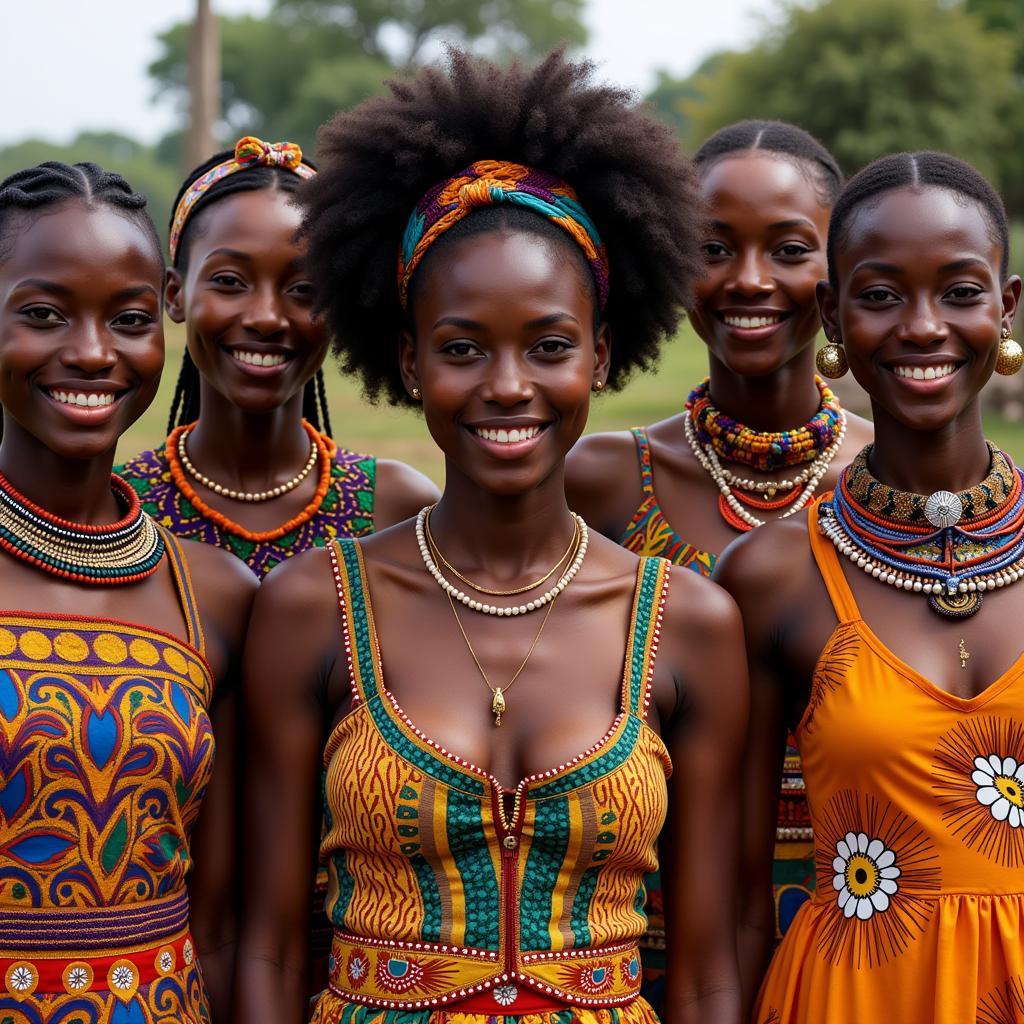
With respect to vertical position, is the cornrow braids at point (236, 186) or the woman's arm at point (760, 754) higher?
the cornrow braids at point (236, 186)

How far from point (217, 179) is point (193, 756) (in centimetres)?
181

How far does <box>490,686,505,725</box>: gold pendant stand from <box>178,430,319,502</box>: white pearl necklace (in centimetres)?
135

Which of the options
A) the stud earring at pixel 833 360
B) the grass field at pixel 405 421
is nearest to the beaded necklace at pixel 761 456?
the stud earring at pixel 833 360

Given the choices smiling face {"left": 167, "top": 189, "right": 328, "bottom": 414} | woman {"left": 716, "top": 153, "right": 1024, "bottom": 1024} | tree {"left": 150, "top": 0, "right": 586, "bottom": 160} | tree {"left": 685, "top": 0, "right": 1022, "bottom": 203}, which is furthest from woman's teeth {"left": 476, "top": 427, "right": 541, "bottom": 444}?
tree {"left": 150, "top": 0, "right": 586, "bottom": 160}

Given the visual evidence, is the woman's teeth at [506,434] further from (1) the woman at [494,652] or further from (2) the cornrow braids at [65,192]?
(2) the cornrow braids at [65,192]

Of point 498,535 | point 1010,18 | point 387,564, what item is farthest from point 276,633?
point 1010,18

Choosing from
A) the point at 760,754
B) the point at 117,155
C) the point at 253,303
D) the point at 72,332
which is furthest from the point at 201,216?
the point at 117,155

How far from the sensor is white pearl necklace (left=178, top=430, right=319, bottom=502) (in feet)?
13.7

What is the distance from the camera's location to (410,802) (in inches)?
115

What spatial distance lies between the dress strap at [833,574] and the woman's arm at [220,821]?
121 cm

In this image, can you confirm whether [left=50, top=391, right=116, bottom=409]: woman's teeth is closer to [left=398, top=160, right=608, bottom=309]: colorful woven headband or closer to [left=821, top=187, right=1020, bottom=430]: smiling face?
[left=398, top=160, right=608, bottom=309]: colorful woven headband

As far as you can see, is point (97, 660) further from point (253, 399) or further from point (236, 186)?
point (236, 186)

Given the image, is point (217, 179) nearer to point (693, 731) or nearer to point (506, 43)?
point (693, 731)

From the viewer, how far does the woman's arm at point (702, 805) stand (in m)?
3.12
